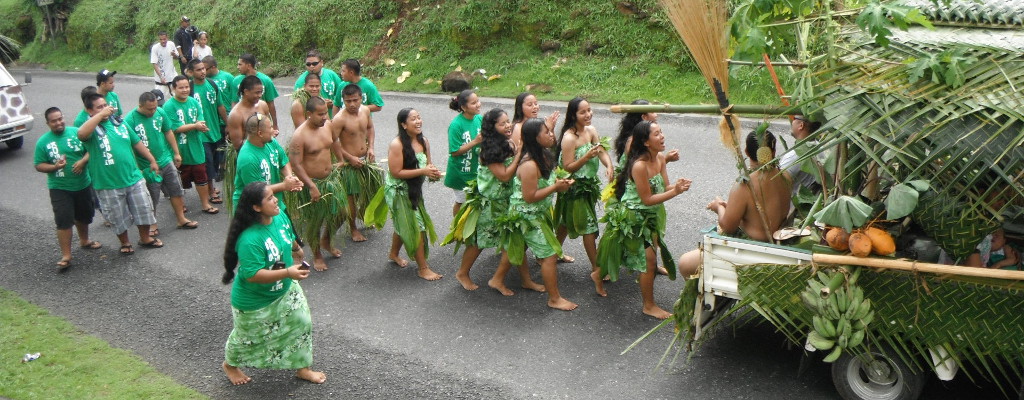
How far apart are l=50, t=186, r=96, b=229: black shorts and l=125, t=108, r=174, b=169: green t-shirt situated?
2.67ft

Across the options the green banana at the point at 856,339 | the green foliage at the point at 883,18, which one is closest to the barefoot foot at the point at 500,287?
the green banana at the point at 856,339

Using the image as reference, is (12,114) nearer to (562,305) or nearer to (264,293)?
(264,293)

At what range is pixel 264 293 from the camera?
18.2 feet

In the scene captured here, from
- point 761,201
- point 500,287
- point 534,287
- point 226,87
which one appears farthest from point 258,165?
point 761,201

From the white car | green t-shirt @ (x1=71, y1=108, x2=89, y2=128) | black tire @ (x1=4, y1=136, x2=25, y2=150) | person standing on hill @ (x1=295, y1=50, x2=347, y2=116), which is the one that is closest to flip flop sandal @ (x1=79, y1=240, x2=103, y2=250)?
green t-shirt @ (x1=71, y1=108, x2=89, y2=128)

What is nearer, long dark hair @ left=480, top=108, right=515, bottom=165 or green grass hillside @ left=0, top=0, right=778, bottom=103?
long dark hair @ left=480, top=108, right=515, bottom=165

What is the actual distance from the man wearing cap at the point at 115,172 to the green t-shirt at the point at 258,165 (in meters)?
1.58

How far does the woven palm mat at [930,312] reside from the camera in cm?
449

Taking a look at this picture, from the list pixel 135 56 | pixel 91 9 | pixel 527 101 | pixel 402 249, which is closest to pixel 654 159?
pixel 527 101

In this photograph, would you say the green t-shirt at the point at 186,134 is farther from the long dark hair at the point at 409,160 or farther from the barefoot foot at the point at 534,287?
the barefoot foot at the point at 534,287

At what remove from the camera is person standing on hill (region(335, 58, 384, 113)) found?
9.52 metres

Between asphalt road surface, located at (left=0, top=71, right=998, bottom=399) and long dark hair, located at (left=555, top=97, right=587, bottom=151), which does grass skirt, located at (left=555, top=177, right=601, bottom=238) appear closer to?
long dark hair, located at (left=555, top=97, right=587, bottom=151)

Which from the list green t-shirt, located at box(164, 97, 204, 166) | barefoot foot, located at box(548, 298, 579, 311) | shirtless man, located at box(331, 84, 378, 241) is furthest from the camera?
green t-shirt, located at box(164, 97, 204, 166)

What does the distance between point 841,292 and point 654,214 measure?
6.40 ft
